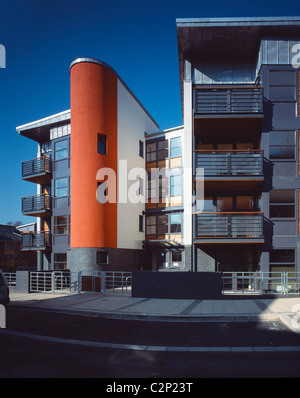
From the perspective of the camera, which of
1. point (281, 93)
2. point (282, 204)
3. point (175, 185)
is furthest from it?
point (175, 185)

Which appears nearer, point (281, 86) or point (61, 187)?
point (281, 86)

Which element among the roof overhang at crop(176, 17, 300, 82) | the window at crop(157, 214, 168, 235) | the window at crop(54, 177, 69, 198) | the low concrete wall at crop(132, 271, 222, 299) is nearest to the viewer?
the low concrete wall at crop(132, 271, 222, 299)

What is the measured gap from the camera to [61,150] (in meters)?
25.5

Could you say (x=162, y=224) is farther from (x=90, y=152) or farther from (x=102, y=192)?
(x=90, y=152)

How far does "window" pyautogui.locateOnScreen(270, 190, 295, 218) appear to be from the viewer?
57.8ft

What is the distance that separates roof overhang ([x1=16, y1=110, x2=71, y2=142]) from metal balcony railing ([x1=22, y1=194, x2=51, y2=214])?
16.4 ft

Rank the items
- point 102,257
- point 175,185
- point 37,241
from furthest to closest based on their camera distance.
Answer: point 37,241 < point 175,185 < point 102,257

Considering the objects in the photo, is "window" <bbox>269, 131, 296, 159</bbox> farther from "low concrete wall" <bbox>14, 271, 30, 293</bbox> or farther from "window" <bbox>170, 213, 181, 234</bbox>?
"low concrete wall" <bbox>14, 271, 30, 293</bbox>

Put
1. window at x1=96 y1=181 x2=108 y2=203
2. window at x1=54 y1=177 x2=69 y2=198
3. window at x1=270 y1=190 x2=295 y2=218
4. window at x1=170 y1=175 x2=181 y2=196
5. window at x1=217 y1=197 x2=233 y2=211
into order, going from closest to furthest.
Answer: window at x1=270 y1=190 x2=295 y2=218 → window at x1=217 y1=197 x2=233 y2=211 → window at x1=96 y1=181 x2=108 y2=203 → window at x1=170 y1=175 x2=181 y2=196 → window at x1=54 y1=177 x2=69 y2=198

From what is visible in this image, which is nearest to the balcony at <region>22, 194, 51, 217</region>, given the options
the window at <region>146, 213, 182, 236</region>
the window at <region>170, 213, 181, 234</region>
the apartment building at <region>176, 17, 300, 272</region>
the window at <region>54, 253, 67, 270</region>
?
the window at <region>54, 253, 67, 270</region>

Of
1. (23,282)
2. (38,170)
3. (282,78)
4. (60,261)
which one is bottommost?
(23,282)

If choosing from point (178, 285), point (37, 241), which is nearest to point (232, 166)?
point (178, 285)

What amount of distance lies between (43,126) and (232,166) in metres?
15.3
